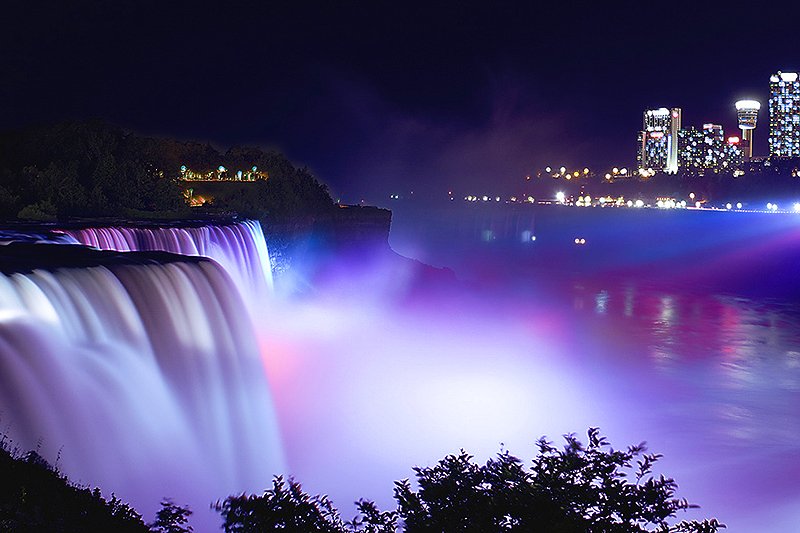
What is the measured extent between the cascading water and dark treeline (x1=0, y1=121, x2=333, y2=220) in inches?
627

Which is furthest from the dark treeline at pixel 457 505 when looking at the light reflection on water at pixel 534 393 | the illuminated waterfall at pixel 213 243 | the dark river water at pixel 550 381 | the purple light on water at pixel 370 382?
the illuminated waterfall at pixel 213 243

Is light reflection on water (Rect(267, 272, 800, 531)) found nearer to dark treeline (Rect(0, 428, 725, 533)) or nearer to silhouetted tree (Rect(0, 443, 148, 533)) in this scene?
Result: silhouetted tree (Rect(0, 443, 148, 533))

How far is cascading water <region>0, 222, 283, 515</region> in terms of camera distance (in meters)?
9.69

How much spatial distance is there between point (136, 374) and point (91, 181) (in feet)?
94.7

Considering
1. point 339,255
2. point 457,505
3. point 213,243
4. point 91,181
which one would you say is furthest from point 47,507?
point 339,255

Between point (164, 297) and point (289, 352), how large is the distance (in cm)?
1325

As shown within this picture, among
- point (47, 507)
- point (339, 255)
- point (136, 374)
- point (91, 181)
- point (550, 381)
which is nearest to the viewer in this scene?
point (47, 507)

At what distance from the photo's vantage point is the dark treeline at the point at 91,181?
3334 centimetres

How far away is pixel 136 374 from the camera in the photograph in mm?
11672

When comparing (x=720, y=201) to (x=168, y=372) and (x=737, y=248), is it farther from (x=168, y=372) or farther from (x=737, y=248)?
(x=168, y=372)

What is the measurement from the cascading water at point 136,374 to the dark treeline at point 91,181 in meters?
15.9

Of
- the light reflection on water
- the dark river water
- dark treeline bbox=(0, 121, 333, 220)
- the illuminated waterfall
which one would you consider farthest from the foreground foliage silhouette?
dark treeline bbox=(0, 121, 333, 220)

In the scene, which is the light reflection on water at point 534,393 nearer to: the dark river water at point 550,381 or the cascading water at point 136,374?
the dark river water at point 550,381

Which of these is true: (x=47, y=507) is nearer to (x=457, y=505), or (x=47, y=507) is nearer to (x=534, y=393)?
(x=457, y=505)
